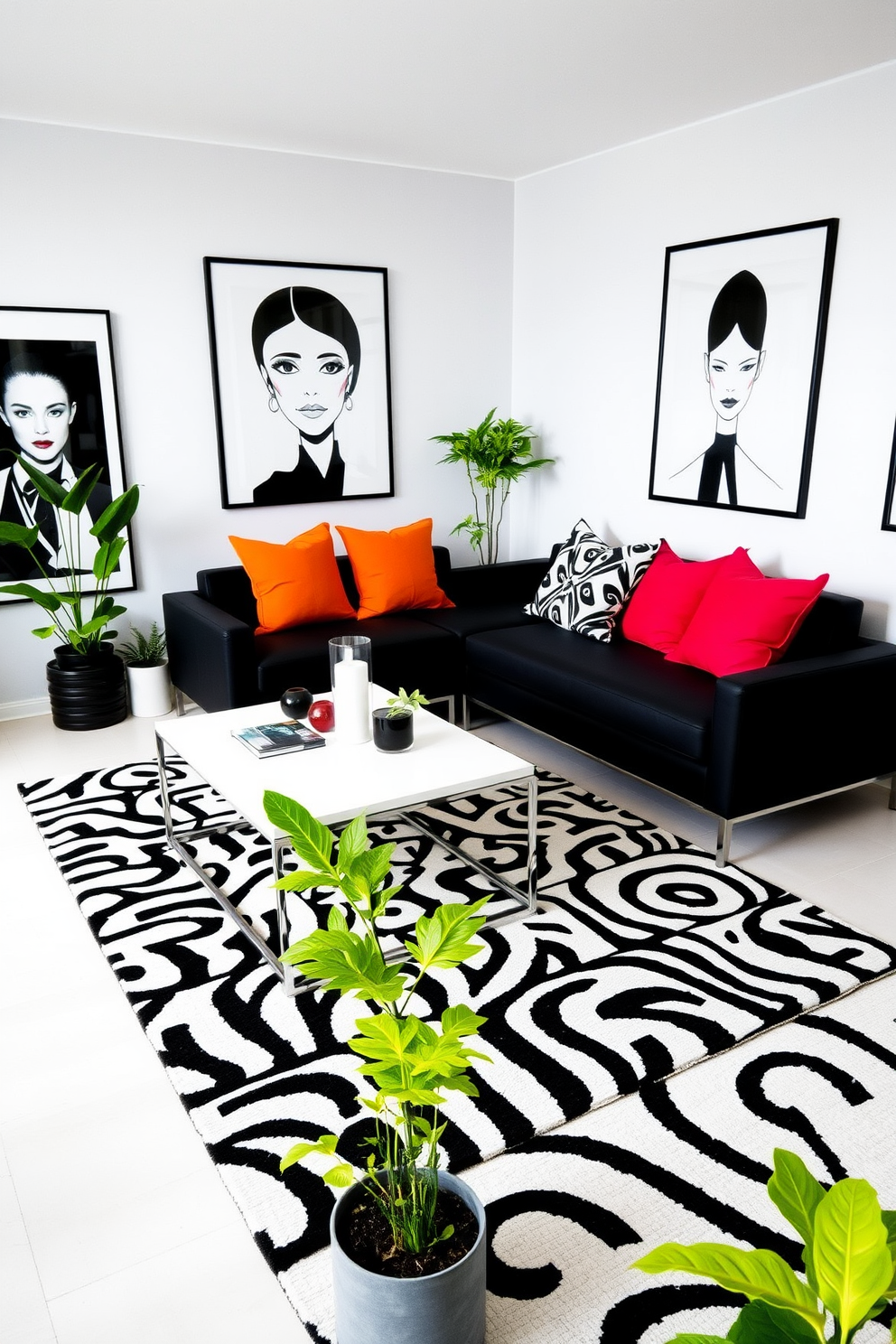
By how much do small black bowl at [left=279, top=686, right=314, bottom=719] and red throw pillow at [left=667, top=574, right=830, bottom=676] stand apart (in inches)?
58.3

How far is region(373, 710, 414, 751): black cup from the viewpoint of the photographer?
9.82ft

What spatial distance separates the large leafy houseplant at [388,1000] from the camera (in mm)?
1278

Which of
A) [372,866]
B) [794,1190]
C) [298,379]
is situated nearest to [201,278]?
[298,379]

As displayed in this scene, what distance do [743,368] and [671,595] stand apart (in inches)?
40.8

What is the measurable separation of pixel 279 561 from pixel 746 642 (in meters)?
2.10

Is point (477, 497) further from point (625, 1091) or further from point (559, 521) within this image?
point (625, 1091)

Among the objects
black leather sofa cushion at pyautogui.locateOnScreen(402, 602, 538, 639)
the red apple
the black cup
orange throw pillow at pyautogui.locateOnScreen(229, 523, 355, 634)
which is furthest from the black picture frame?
orange throw pillow at pyautogui.locateOnScreen(229, 523, 355, 634)

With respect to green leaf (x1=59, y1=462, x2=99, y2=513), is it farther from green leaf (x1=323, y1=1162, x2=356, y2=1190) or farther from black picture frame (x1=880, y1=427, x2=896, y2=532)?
green leaf (x1=323, y1=1162, x2=356, y2=1190)

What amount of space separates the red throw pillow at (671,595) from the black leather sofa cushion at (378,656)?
33.0 inches

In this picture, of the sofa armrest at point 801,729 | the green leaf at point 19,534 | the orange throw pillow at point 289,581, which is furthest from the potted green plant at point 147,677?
the sofa armrest at point 801,729

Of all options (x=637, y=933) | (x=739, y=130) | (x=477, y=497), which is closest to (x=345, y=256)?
(x=477, y=497)

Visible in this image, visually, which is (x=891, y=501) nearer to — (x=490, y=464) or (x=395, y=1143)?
(x=490, y=464)

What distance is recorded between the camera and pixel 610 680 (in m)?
3.68

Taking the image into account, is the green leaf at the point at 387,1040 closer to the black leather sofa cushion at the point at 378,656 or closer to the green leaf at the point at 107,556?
the black leather sofa cushion at the point at 378,656
